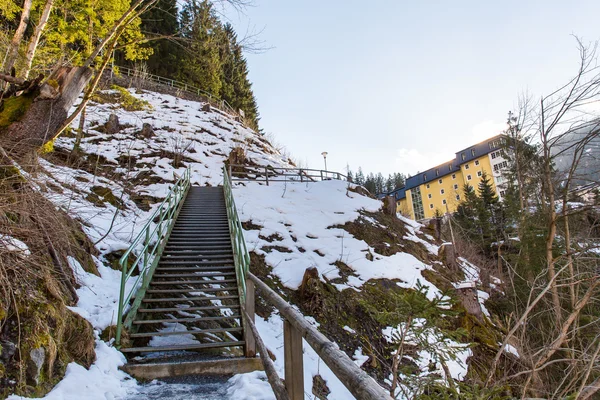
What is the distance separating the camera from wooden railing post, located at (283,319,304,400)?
2.13 metres

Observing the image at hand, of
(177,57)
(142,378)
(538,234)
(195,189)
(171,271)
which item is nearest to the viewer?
(142,378)

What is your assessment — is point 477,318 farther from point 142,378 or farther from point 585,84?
point 142,378

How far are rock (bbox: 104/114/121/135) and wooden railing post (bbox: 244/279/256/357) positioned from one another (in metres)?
17.1

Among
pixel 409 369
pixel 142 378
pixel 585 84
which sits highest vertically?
pixel 585 84

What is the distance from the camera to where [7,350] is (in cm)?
262

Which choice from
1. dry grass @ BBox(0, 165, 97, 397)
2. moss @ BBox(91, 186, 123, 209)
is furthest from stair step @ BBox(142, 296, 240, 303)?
moss @ BBox(91, 186, 123, 209)

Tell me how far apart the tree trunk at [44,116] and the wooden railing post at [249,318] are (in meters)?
3.09

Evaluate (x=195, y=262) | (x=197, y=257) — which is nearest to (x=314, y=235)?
(x=197, y=257)

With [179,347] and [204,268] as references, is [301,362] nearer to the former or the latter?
[179,347]

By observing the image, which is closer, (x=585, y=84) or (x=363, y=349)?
(x=363, y=349)

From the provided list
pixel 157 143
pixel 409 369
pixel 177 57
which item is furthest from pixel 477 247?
Result: pixel 177 57

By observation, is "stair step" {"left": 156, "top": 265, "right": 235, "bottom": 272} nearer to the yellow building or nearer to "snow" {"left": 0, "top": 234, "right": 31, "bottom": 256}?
"snow" {"left": 0, "top": 234, "right": 31, "bottom": 256}

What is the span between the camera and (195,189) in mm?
13867

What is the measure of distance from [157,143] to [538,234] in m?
19.1
